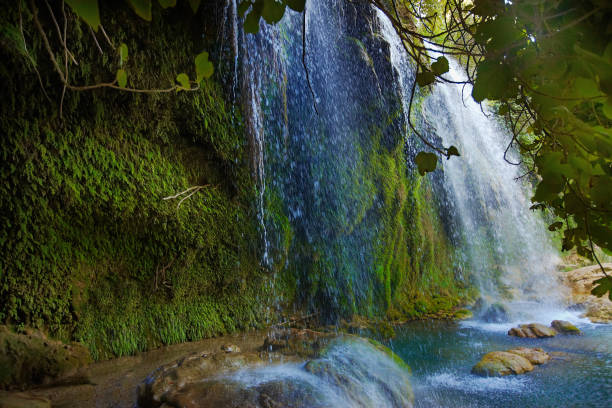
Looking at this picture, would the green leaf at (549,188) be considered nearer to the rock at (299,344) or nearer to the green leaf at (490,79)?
the green leaf at (490,79)

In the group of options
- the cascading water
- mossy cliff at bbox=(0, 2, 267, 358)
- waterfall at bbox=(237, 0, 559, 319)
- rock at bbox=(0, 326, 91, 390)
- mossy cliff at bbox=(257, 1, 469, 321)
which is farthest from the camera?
the cascading water

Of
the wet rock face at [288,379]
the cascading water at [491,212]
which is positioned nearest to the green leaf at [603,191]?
the wet rock face at [288,379]

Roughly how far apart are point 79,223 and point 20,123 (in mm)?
878

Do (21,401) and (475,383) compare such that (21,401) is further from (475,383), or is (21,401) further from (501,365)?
(501,365)

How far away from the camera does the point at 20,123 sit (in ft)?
8.68

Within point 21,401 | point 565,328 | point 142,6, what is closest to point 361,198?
point 565,328

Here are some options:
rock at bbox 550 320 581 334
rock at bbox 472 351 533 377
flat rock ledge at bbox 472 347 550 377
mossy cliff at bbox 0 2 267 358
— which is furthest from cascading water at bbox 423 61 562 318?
mossy cliff at bbox 0 2 267 358

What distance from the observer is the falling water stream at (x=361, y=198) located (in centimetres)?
288

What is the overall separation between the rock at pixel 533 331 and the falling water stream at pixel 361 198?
164mm

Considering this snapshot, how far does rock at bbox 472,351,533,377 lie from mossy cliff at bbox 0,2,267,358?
2470 millimetres

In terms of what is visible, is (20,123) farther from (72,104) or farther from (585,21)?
(585,21)

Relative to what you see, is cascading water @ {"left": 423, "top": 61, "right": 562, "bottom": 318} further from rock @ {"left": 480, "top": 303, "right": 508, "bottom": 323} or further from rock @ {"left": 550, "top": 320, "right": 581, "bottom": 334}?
rock @ {"left": 550, "top": 320, "right": 581, "bottom": 334}

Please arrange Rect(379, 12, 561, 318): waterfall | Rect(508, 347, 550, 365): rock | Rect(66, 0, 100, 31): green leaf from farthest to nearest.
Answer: Rect(379, 12, 561, 318): waterfall → Rect(508, 347, 550, 365): rock → Rect(66, 0, 100, 31): green leaf

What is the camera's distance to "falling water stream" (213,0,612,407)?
2.88 m
